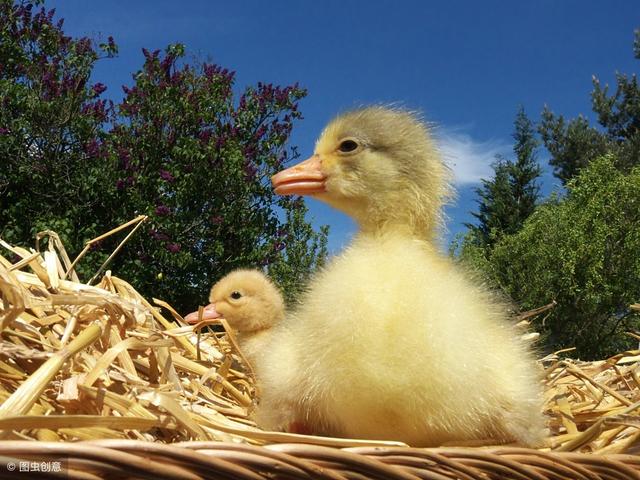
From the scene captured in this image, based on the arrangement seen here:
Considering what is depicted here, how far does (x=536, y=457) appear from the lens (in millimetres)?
843

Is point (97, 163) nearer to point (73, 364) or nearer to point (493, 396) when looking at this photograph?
point (73, 364)

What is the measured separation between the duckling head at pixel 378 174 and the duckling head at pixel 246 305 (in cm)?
64

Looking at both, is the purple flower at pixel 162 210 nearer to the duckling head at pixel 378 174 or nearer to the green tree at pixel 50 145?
the green tree at pixel 50 145

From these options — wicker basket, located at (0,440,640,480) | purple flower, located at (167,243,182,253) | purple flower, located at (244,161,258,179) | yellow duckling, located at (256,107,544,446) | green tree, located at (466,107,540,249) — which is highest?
A: green tree, located at (466,107,540,249)

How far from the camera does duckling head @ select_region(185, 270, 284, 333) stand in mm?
1835

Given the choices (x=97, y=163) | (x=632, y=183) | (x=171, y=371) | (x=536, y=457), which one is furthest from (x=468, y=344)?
(x=632, y=183)

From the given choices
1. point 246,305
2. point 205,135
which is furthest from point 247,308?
point 205,135

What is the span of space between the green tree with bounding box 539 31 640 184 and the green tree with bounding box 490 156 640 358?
3581mm

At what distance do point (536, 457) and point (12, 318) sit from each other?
2.92 feet

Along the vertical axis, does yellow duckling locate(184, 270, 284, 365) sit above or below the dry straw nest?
above

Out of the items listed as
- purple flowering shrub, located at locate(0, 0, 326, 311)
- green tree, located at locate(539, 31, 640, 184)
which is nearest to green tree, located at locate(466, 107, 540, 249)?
green tree, located at locate(539, 31, 640, 184)

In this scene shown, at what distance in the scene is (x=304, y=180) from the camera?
124 cm

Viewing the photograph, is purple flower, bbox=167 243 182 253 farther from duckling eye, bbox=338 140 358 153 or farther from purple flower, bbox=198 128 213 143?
duckling eye, bbox=338 140 358 153

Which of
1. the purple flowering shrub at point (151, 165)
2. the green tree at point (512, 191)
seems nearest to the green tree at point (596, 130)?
the green tree at point (512, 191)
